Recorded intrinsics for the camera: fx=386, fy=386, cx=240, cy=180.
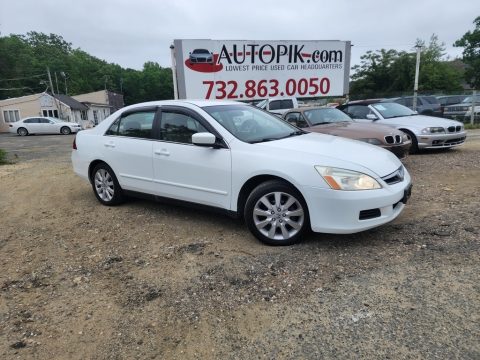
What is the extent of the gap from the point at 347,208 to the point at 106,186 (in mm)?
3704

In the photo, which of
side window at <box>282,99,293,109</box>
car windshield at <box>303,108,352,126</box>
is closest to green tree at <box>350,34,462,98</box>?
side window at <box>282,99,293,109</box>

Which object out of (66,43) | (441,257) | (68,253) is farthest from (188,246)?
(66,43)

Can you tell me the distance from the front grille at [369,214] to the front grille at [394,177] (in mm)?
355

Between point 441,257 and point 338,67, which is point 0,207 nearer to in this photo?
point 441,257

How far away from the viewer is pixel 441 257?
350 centimetres

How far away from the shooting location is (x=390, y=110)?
9.87m

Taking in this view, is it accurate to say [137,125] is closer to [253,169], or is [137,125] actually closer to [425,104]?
[253,169]

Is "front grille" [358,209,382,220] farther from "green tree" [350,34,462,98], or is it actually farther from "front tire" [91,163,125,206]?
"green tree" [350,34,462,98]

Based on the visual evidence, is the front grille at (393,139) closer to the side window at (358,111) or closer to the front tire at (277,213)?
the side window at (358,111)

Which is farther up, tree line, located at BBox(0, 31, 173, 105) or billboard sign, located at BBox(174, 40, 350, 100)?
tree line, located at BBox(0, 31, 173, 105)

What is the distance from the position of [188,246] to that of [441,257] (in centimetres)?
→ 249

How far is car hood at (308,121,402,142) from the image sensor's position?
23.8 feet

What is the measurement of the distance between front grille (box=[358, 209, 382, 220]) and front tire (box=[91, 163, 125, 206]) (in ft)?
11.4

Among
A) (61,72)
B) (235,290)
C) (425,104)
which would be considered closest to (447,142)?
(235,290)
